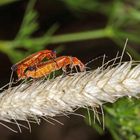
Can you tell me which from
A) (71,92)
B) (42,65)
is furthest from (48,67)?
(71,92)

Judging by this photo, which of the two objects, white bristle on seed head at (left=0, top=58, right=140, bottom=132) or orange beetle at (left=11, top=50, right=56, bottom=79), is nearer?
white bristle on seed head at (left=0, top=58, right=140, bottom=132)

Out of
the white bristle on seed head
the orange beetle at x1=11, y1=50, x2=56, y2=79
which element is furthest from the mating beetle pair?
the white bristle on seed head

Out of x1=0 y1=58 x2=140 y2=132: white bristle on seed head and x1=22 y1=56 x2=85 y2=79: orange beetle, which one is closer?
x1=0 y1=58 x2=140 y2=132: white bristle on seed head

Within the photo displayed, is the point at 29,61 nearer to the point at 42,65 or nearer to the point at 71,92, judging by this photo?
the point at 42,65

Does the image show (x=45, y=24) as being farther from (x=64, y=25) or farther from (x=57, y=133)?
(x=57, y=133)

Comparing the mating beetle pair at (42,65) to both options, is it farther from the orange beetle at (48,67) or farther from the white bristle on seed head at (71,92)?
the white bristle on seed head at (71,92)

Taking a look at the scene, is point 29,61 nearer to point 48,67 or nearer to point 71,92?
point 48,67

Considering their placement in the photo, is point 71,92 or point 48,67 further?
point 48,67

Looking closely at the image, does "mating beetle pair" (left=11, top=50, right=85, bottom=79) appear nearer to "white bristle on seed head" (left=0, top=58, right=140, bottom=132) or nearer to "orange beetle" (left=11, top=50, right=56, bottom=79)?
"orange beetle" (left=11, top=50, right=56, bottom=79)

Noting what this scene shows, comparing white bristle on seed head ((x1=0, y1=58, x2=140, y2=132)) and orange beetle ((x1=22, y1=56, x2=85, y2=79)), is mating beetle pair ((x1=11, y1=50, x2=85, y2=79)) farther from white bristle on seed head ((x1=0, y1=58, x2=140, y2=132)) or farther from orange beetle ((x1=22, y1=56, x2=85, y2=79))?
white bristle on seed head ((x1=0, y1=58, x2=140, y2=132))

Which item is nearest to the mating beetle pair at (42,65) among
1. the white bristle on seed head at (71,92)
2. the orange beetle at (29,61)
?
the orange beetle at (29,61)
